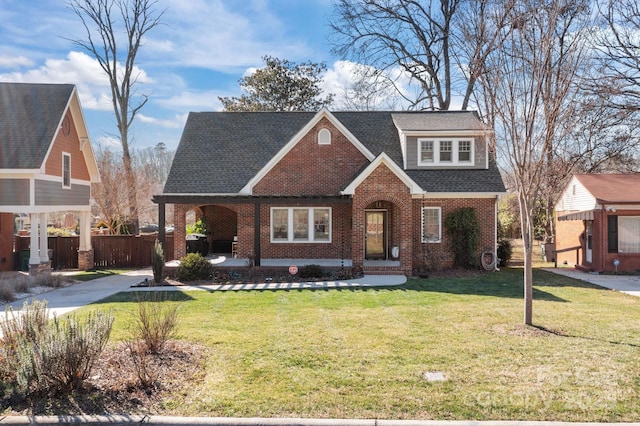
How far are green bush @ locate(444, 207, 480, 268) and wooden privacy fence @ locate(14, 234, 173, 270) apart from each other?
1319cm

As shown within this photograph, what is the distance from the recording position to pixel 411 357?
23.1ft

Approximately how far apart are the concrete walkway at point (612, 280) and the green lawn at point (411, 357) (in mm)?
2590

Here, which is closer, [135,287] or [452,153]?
[135,287]

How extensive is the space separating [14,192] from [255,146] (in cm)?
964

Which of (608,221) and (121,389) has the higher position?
(608,221)

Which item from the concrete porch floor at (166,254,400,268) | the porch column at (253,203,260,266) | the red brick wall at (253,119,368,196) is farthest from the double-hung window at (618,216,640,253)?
the porch column at (253,203,260,266)

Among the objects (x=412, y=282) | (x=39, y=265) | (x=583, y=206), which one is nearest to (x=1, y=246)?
(x=39, y=265)

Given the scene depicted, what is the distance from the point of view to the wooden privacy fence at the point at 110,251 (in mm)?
21703

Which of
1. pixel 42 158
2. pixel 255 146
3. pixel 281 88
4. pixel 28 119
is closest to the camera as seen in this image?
pixel 42 158

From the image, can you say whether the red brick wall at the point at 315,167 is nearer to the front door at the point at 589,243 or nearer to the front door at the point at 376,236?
the front door at the point at 376,236

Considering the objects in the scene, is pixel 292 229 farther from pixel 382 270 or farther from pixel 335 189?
pixel 382 270

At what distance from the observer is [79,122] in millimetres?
21547

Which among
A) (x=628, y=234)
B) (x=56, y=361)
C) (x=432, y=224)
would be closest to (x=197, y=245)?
(x=432, y=224)

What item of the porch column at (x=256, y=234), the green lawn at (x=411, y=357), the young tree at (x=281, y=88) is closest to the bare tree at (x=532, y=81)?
the green lawn at (x=411, y=357)
